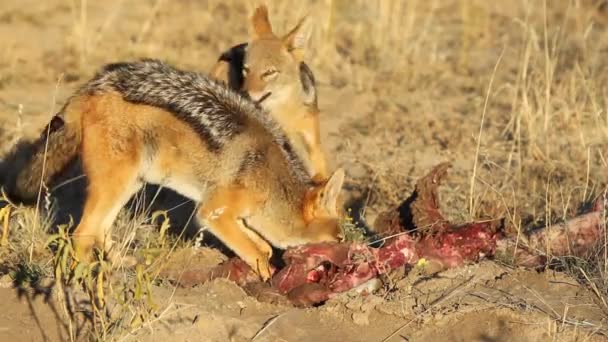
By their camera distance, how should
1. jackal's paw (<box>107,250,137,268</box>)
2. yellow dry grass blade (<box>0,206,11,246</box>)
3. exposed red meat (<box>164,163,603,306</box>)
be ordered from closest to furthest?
1. yellow dry grass blade (<box>0,206,11,246</box>)
2. jackal's paw (<box>107,250,137,268</box>)
3. exposed red meat (<box>164,163,603,306</box>)

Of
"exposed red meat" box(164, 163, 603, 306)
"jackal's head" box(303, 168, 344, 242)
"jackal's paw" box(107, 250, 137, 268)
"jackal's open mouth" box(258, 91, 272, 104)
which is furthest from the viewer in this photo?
"jackal's open mouth" box(258, 91, 272, 104)

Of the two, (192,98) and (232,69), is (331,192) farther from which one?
(232,69)

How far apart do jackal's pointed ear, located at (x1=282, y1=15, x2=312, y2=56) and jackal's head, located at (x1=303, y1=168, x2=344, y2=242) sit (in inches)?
84.3

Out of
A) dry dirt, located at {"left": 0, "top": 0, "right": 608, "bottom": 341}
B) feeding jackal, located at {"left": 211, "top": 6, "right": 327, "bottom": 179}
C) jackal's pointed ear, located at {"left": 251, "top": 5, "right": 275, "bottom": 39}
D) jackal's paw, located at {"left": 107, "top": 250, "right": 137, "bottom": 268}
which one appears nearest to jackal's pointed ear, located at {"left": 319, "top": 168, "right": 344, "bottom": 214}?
dry dirt, located at {"left": 0, "top": 0, "right": 608, "bottom": 341}

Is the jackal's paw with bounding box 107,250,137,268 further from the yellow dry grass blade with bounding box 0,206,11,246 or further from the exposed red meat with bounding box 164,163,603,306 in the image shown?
the yellow dry grass blade with bounding box 0,206,11,246

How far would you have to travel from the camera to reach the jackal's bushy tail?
7.06 metres

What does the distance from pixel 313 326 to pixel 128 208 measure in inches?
91.7

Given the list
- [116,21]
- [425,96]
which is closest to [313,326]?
[425,96]

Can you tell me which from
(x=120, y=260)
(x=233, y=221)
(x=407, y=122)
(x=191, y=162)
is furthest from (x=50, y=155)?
(x=407, y=122)

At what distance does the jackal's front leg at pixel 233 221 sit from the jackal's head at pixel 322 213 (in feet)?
1.14

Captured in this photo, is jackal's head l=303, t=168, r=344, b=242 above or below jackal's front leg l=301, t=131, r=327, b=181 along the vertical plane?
above

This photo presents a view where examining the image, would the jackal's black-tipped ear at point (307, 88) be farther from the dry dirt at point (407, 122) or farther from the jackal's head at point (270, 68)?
the dry dirt at point (407, 122)

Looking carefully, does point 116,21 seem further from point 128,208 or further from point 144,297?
point 144,297

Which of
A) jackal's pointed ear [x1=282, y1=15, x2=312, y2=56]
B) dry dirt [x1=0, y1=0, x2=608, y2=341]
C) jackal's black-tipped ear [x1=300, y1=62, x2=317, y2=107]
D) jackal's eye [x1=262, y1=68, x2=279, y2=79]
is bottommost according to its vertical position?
dry dirt [x1=0, y1=0, x2=608, y2=341]
